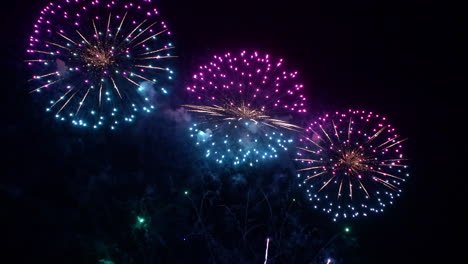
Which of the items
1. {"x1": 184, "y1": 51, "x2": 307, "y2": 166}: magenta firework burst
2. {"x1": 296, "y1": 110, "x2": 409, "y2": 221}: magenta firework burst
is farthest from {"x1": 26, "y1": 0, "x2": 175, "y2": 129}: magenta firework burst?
{"x1": 296, "y1": 110, "x2": 409, "y2": 221}: magenta firework burst

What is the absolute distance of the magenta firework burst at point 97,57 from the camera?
8881mm

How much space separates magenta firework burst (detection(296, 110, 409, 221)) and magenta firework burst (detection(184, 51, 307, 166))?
1311mm

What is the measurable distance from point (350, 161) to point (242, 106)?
4.31 meters

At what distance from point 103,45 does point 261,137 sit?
19.6 feet

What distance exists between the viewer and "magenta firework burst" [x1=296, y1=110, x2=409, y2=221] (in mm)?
10109

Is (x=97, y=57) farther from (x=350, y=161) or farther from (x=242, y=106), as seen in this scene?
(x=350, y=161)

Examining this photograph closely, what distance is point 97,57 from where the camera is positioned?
29.6 feet

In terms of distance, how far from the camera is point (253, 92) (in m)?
9.59

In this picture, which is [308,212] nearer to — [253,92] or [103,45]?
[253,92]

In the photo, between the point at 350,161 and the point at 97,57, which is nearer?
the point at 97,57

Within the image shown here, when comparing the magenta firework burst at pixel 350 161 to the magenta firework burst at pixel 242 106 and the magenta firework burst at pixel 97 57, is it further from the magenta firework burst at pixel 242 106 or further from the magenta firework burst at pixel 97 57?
the magenta firework burst at pixel 97 57

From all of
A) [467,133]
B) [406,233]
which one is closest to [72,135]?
[406,233]

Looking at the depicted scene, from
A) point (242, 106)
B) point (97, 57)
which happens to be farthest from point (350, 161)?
point (97, 57)

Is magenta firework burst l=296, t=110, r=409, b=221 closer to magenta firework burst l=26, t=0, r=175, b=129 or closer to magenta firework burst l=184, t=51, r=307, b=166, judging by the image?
magenta firework burst l=184, t=51, r=307, b=166
